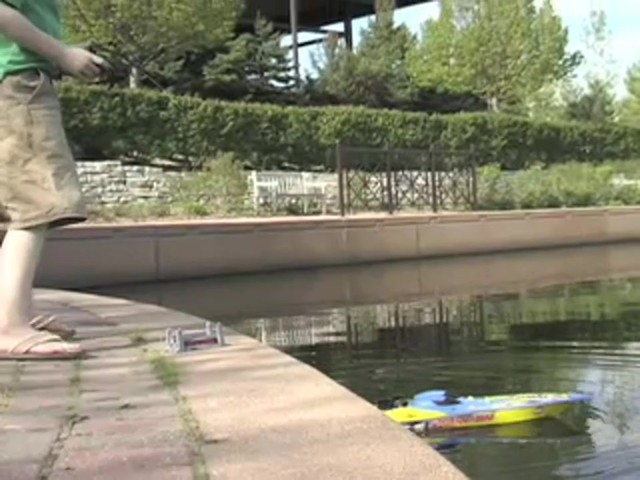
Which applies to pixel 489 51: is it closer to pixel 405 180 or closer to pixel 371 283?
pixel 405 180

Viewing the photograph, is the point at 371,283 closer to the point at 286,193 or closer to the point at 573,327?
the point at 573,327

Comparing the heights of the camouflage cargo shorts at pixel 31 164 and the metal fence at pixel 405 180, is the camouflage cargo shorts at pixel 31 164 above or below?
below

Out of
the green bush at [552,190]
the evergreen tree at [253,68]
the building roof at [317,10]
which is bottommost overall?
the green bush at [552,190]

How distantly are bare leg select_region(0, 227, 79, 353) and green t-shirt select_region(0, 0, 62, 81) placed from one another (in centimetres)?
56

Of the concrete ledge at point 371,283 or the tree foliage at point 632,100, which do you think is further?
the tree foliage at point 632,100

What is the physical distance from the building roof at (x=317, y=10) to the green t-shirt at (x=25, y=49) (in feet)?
108

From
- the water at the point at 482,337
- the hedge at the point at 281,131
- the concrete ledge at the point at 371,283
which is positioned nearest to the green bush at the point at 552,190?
the hedge at the point at 281,131

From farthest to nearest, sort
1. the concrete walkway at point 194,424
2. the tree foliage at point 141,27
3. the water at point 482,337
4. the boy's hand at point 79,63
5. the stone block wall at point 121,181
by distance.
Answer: the tree foliage at point 141,27
the stone block wall at point 121,181
the water at point 482,337
the boy's hand at point 79,63
the concrete walkway at point 194,424

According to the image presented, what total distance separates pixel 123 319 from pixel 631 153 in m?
28.5

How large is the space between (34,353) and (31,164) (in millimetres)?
679

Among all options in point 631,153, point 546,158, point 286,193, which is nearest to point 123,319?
point 286,193

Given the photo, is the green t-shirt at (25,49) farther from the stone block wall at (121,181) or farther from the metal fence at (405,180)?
the stone block wall at (121,181)

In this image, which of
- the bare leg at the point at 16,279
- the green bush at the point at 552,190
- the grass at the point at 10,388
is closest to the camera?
the grass at the point at 10,388

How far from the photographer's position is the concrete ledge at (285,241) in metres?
13.5
